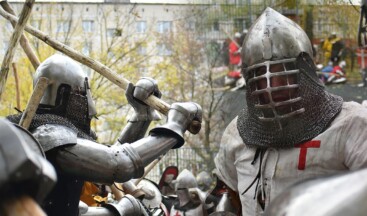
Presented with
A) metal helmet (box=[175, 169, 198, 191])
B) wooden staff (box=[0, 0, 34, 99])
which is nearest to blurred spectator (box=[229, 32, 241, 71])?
metal helmet (box=[175, 169, 198, 191])

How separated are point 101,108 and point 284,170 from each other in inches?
867

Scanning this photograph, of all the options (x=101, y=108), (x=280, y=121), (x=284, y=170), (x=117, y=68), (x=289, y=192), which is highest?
(x=289, y=192)

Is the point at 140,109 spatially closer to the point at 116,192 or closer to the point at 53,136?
the point at 53,136

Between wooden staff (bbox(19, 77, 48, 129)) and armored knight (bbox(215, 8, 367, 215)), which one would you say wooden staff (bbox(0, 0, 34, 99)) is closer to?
wooden staff (bbox(19, 77, 48, 129))

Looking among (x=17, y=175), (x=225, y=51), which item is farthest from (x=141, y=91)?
(x=225, y=51)

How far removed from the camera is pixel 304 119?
418cm

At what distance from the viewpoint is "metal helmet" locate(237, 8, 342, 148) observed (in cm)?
418

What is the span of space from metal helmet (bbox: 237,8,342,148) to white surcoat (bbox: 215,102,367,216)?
0.06 metres

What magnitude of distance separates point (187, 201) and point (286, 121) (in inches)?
317

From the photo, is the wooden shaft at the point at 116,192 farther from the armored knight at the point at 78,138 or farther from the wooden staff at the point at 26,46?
the armored knight at the point at 78,138

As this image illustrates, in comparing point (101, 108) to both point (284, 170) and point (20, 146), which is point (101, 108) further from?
point (20, 146)

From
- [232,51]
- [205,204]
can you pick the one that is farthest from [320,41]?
[205,204]

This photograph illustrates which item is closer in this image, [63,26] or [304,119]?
[304,119]

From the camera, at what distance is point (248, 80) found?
4402 millimetres
